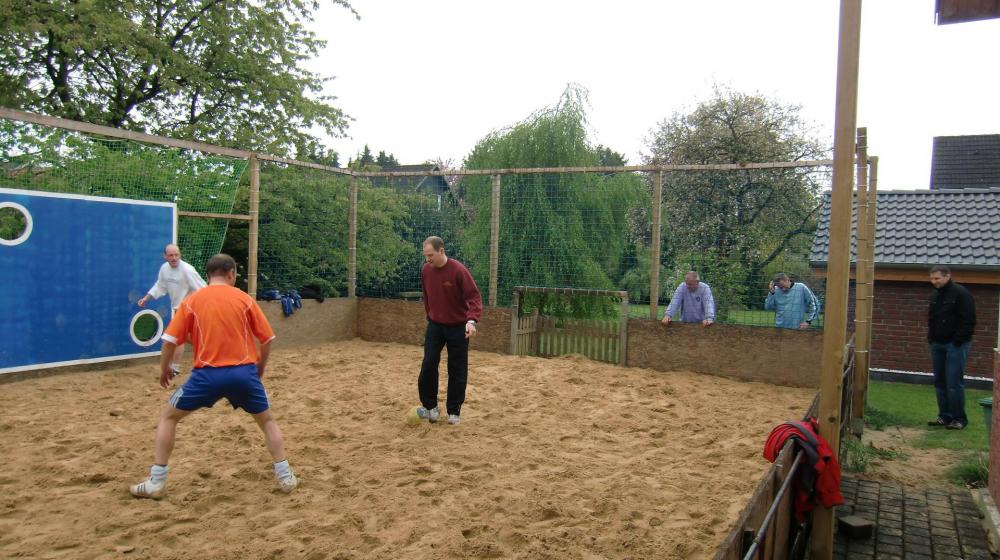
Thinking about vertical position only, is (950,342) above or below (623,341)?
above

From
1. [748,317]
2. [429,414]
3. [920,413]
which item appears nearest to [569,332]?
[748,317]

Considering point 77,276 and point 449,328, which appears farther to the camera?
point 77,276

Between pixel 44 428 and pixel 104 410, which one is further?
pixel 104 410

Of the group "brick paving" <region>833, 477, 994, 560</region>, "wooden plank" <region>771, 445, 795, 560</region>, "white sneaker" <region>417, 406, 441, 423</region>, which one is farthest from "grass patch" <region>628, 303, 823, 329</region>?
"wooden plank" <region>771, 445, 795, 560</region>

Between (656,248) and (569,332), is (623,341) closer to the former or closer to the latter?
(569,332)

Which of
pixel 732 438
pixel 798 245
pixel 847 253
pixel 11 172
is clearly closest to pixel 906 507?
pixel 732 438

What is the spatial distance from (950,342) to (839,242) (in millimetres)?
4754

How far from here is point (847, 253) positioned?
3.68m

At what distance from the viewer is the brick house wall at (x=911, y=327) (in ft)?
32.9

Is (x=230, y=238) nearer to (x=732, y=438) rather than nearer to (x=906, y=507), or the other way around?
(x=732, y=438)

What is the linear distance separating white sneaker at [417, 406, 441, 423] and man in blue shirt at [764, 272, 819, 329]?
15.4 feet

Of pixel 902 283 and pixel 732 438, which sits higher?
pixel 902 283

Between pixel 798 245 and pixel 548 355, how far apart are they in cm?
378

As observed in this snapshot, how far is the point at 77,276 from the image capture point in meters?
7.94
